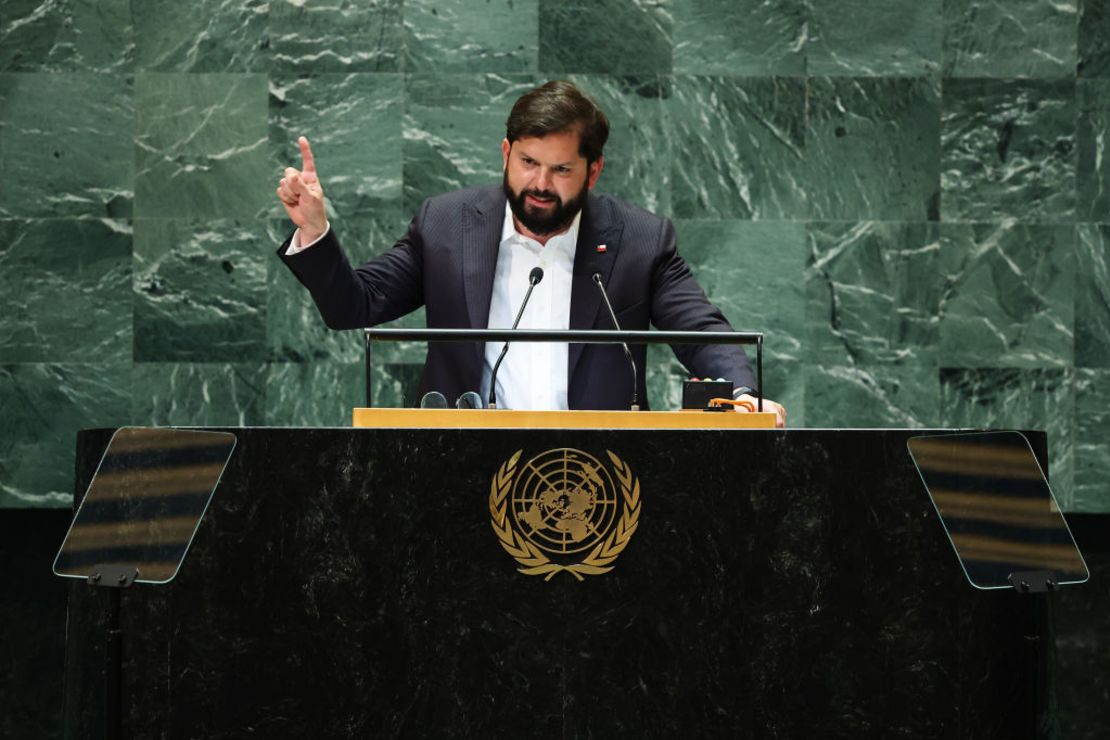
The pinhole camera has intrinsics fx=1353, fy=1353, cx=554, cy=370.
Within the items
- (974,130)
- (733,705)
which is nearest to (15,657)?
(733,705)

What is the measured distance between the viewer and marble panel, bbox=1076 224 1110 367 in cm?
516

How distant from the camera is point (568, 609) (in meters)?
2.22

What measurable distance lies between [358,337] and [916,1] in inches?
98.5

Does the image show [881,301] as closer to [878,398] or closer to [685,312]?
[878,398]

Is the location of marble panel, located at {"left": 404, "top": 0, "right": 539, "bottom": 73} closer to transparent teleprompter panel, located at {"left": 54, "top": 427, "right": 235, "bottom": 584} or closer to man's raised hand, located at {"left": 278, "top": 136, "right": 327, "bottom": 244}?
man's raised hand, located at {"left": 278, "top": 136, "right": 327, "bottom": 244}

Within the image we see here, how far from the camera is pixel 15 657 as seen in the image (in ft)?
16.8

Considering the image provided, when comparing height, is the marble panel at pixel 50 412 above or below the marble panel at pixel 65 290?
below

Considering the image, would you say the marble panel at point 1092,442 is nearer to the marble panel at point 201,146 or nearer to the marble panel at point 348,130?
the marble panel at point 348,130

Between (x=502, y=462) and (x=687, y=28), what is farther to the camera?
(x=687, y=28)

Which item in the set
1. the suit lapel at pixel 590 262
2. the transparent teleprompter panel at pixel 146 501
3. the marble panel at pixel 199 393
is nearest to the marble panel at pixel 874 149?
the suit lapel at pixel 590 262

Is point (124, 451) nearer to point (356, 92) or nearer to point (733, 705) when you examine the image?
point (733, 705)

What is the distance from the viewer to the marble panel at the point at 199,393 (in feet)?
16.8

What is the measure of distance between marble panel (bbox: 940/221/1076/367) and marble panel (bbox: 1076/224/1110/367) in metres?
0.03

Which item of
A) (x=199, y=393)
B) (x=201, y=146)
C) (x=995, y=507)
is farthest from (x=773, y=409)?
(x=201, y=146)
